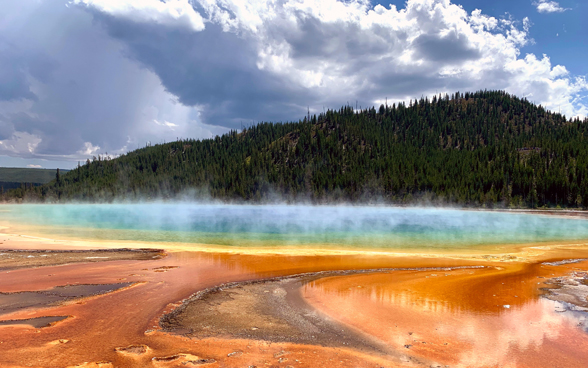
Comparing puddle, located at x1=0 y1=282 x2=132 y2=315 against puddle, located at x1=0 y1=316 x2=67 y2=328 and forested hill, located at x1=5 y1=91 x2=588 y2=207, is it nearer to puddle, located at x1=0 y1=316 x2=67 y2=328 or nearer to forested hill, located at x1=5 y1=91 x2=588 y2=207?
puddle, located at x1=0 y1=316 x2=67 y2=328

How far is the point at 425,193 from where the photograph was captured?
131125mm

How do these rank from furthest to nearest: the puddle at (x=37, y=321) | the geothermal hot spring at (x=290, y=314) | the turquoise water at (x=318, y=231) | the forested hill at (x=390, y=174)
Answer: the forested hill at (x=390, y=174), the turquoise water at (x=318, y=231), the puddle at (x=37, y=321), the geothermal hot spring at (x=290, y=314)

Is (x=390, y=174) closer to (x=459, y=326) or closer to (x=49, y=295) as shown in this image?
(x=459, y=326)

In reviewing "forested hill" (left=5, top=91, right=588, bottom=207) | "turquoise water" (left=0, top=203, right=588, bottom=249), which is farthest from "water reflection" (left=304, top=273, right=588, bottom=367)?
"forested hill" (left=5, top=91, right=588, bottom=207)

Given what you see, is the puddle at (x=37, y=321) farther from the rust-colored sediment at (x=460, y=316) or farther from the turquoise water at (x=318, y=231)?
the turquoise water at (x=318, y=231)

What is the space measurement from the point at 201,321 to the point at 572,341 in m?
10.2

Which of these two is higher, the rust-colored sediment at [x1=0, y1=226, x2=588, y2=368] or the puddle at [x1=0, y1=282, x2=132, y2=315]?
the puddle at [x1=0, y1=282, x2=132, y2=315]

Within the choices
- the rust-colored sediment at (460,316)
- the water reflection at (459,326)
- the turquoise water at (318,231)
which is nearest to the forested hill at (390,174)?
the turquoise water at (318,231)

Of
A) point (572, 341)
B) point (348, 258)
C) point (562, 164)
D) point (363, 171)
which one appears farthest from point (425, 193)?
point (572, 341)

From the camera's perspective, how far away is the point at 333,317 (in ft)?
34.5

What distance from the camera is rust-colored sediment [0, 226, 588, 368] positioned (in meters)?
7.69

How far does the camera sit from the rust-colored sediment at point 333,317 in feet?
25.2

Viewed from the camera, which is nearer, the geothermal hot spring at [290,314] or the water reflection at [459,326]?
the geothermal hot spring at [290,314]

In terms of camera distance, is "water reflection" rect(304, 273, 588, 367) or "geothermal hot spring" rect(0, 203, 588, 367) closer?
"geothermal hot spring" rect(0, 203, 588, 367)
